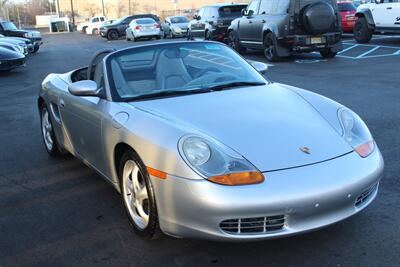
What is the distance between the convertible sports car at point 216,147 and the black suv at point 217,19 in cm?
1538

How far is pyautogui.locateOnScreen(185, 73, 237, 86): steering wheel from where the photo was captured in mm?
4262

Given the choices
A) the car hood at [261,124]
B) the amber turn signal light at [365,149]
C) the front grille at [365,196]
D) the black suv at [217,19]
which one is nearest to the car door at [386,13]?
the black suv at [217,19]

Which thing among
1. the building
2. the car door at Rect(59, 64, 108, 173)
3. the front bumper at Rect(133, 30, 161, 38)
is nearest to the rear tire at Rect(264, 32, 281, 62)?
the car door at Rect(59, 64, 108, 173)

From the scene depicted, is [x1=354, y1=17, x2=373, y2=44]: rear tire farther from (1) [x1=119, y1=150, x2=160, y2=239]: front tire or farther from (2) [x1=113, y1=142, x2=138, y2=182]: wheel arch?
(1) [x1=119, y1=150, x2=160, y2=239]: front tire

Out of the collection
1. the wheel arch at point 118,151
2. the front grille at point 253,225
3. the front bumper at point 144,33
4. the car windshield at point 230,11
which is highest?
the wheel arch at point 118,151

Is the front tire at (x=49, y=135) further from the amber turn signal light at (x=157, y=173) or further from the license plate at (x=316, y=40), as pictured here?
the license plate at (x=316, y=40)

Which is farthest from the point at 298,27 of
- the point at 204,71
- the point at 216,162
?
the point at 216,162

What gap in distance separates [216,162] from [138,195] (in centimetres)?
79

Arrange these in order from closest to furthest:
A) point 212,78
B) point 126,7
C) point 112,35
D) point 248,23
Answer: point 212,78
point 248,23
point 112,35
point 126,7

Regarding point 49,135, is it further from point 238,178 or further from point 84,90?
point 238,178

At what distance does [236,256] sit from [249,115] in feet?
3.22

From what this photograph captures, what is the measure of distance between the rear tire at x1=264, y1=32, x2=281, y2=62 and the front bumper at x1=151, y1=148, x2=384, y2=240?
36.9ft

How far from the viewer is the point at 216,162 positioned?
3.01 metres

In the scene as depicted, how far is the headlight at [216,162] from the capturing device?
9.60ft
